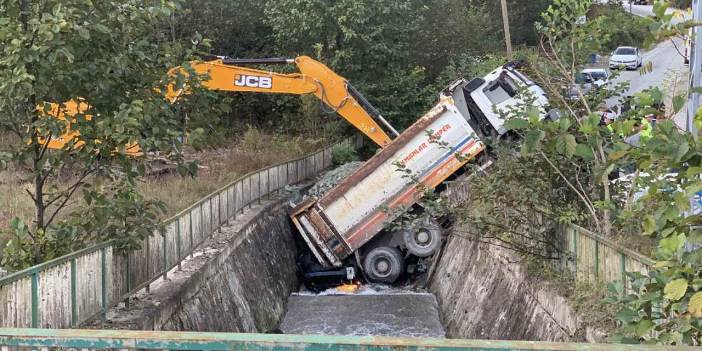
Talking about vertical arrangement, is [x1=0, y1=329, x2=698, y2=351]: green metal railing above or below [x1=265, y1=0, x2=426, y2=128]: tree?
below

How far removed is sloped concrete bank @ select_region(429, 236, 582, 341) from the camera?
829 cm

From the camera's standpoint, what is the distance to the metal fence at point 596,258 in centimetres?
629

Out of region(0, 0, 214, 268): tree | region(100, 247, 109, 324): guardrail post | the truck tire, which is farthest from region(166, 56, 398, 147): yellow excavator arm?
region(100, 247, 109, 324): guardrail post

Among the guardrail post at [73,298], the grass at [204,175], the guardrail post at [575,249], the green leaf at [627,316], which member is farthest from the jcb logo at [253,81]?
the green leaf at [627,316]

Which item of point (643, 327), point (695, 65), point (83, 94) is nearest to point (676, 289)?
point (643, 327)

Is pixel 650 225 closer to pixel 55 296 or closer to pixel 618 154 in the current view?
pixel 618 154

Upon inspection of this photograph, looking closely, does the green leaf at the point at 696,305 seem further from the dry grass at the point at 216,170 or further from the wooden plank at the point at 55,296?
the dry grass at the point at 216,170

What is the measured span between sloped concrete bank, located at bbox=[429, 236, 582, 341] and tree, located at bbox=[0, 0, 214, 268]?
487 centimetres

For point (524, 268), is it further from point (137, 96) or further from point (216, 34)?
point (216, 34)

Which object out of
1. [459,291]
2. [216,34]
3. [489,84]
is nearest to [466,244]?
[459,291]

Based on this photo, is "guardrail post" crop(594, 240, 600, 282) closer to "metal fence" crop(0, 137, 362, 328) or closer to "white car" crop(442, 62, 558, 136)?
"metal fence" crop(0, 137, 362, 328)

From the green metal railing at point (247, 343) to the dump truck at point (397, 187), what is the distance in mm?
11474

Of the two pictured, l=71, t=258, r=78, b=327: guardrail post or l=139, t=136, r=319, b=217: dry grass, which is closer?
l=71, t=258, r=78, b=327: guardrail post

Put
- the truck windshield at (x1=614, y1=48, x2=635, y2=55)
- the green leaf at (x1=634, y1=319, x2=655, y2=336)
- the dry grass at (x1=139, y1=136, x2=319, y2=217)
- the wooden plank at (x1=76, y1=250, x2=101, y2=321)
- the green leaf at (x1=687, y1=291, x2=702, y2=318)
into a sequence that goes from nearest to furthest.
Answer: the green leaf at (x1=687, y1=291, x2=702, y2=318)
the green leaf at (x1=634, y1=319, x2=655, y2=336)
the wooden plank at (x1=76, y1=250, x2=101, y2=321)
the dry grass at (x1=139, y1=136, x2=319, y2=217)
the truck windshield at (x1=614, y1=48, x2=635, y2=55)
